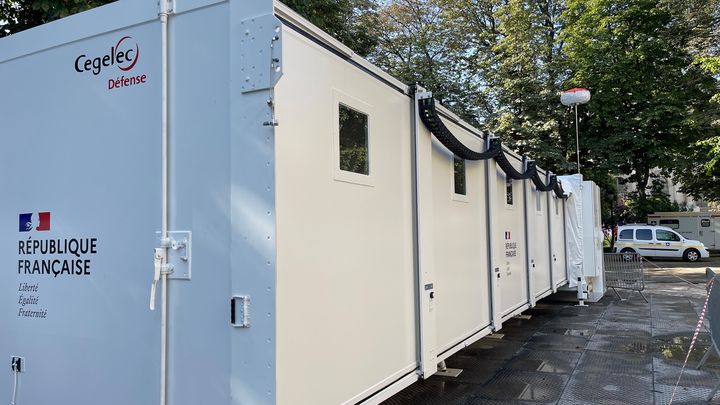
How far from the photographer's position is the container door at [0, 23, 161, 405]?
9.50ft

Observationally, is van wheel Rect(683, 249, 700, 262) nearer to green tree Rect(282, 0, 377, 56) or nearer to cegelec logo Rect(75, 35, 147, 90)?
green tree Rect(282, 0, 377, 56)

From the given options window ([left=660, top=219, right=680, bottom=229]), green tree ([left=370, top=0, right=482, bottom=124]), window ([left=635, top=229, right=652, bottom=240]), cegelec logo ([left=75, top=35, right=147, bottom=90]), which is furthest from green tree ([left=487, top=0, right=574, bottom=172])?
cegelec logo ([left=75, top=35, right=147, bottom=90])

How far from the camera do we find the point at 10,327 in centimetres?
334

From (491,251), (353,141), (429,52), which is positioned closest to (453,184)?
(491,251)

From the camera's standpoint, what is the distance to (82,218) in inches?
122

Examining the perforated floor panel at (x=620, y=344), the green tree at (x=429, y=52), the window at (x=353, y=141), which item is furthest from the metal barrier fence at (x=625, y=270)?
the window at (x=353, y=141)

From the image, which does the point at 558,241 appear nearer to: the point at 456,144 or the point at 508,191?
the point at 508,191

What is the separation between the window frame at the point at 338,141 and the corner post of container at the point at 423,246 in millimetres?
684

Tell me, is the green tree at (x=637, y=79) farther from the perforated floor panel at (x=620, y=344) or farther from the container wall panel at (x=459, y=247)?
the container wall panel at (x=459, y=247)

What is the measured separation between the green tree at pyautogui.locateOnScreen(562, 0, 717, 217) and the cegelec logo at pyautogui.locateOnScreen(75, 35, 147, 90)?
68.0 ft

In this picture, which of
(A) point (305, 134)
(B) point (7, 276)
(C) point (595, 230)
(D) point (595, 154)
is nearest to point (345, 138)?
(A) point (305, 134)

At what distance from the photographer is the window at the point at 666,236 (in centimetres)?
2453

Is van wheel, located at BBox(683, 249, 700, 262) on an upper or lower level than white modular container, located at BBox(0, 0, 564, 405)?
lower

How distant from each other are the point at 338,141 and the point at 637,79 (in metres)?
21.7
